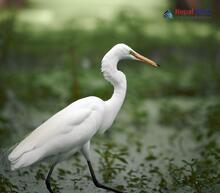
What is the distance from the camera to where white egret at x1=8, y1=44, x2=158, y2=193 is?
3.39 metres

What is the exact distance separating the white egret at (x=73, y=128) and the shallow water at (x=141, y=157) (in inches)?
15.5

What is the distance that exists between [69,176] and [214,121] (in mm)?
1824

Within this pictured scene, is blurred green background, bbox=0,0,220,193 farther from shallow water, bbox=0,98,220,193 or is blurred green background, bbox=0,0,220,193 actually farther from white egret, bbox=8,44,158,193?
white egret, bbox=8,44,158,193

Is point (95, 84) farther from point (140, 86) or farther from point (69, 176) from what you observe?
point (69, 176)

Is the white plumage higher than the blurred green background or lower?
higher

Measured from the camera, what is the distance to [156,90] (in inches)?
289

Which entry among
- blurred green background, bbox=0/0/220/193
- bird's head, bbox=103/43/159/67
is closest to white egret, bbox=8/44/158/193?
bird's head, bbox=103/43/159/67

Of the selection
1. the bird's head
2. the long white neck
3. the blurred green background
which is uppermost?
the bird's head

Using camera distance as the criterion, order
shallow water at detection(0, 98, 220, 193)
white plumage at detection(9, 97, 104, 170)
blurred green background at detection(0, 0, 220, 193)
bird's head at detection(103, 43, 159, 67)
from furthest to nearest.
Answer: blurred green background at detection(0, 0, 220, 193) → shallow water at detection(0, 98, 220, 193) → bird's head at detection(103, 43, 159, 67) → white plumage at detection(9, 97, 104, 170)

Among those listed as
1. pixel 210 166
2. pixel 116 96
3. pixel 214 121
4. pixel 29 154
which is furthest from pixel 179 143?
pixel 29 154

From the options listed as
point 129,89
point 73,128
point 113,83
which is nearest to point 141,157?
point 113,83

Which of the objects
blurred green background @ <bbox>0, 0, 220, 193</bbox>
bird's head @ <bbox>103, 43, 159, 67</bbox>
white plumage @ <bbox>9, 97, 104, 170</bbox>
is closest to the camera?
white plumage @ <bbox>9, 97, 104, 170</bbox>

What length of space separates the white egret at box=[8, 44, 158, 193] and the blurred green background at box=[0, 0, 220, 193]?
0.38 m

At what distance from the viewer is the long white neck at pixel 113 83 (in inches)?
142
